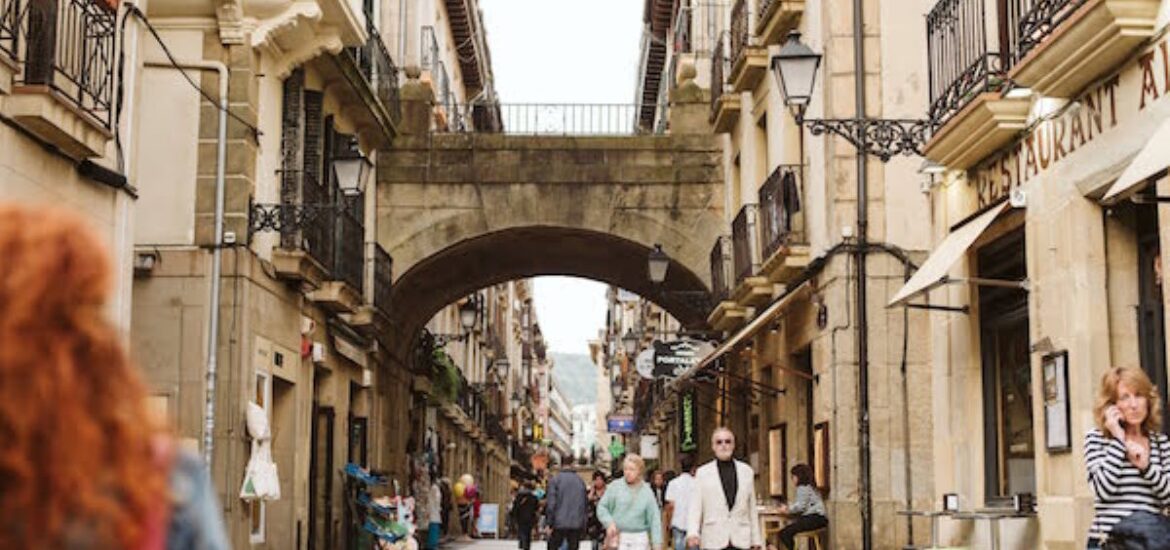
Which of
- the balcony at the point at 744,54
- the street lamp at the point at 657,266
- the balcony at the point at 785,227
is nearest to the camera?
the balcony at the point at 785,227

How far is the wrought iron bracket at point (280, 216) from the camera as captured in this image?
17.5 m

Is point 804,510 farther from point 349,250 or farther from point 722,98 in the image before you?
point 722,98

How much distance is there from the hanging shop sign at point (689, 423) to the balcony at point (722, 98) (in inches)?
326

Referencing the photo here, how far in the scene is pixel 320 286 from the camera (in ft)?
64.7

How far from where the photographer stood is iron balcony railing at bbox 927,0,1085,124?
11.1 m

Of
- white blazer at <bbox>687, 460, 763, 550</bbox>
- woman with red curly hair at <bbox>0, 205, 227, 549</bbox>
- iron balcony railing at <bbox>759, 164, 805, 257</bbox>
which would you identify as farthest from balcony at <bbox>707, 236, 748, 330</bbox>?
woman with red curly hair at <bbox>0, 205, 227, 549</bbox>

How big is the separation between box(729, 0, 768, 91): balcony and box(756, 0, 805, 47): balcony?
26 centimetres

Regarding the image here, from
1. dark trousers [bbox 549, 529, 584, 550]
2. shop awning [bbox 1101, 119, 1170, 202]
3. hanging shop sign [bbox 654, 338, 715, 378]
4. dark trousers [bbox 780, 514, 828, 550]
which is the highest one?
hanging shop sign [bbox 654, 338, 715, 378]

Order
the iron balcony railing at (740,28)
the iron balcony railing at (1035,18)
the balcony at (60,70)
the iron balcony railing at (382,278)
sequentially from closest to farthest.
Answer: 1. the iron balcony railing at (1035,18)
2. the balcony at (60,70)
3. the iron balcony railing at (740,28)
4. the iron balcony railing at (382,278)

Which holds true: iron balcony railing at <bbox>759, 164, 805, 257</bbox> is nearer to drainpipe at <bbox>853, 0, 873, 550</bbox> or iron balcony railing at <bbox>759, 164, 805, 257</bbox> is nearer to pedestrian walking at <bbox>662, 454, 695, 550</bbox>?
drainpipe at <bbox>853, 0, 873, 550</bbox>

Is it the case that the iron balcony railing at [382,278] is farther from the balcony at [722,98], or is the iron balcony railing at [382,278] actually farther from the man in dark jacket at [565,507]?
the man in dark jacket at [565,507]

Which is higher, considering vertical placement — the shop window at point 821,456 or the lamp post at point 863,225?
the lamp post at point 863,225

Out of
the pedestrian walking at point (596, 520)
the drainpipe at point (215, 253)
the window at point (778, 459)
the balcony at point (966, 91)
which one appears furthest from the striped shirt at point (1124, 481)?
the pedestrian walking at point (596, 520)

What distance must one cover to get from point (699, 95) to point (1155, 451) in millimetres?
19768
